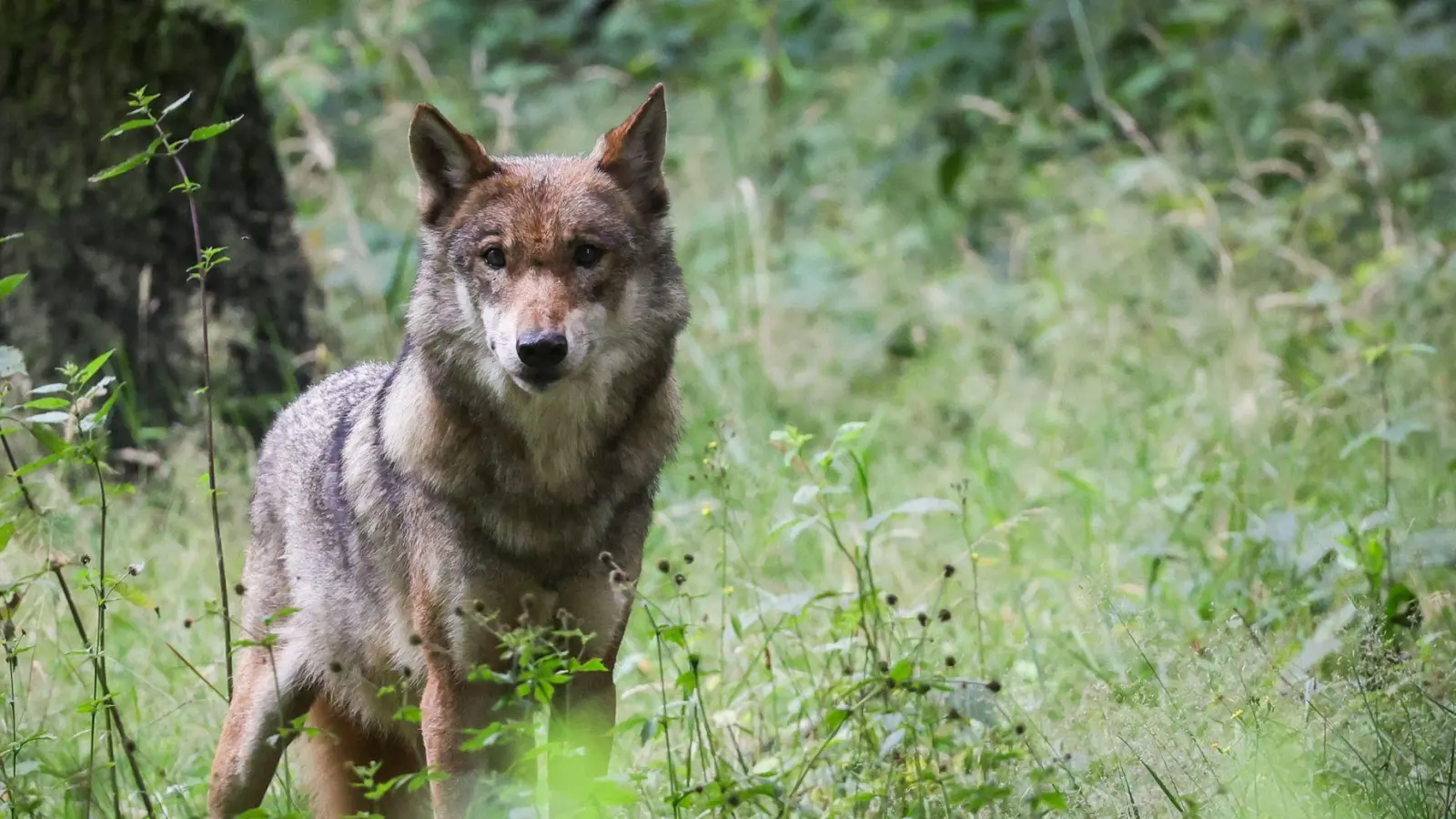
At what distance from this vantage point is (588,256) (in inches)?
136

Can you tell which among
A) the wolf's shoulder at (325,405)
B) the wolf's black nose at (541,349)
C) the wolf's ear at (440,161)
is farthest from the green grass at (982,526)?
the wolf's ear at (440,161)

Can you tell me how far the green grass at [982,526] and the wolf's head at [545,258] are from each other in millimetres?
515

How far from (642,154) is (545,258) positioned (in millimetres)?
505

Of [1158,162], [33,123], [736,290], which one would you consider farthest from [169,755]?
[1158,162]

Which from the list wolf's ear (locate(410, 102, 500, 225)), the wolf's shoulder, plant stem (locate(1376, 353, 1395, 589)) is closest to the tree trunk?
the wolf's shoulder

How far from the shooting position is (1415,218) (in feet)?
26.4

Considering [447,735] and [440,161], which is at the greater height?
[440,161]

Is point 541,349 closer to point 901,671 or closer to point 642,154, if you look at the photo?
point 642,154

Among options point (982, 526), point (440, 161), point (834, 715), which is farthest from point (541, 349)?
point (982, 526)

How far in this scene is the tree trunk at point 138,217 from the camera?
18.5ft

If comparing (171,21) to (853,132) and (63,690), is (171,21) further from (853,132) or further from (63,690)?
(853,132)

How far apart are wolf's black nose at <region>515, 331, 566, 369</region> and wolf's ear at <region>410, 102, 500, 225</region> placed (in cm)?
62

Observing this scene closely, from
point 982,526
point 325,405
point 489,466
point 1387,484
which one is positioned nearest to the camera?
point 489,466

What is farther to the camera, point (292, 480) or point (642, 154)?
point (292, 480)
